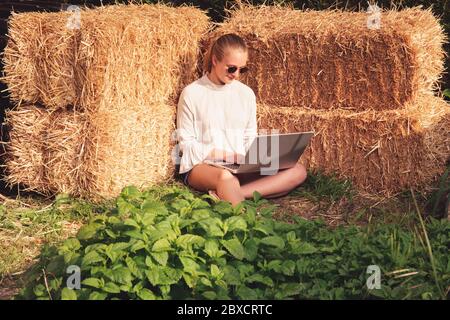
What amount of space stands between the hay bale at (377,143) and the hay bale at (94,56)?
3.18 ft

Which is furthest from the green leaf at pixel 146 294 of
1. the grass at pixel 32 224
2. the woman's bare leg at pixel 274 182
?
the woman's bare leg at pixel 274 182

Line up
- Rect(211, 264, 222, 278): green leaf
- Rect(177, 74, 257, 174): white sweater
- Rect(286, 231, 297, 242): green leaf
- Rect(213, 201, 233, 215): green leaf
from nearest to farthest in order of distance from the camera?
Rect(211, 264, 222, 278): green leaf
Rect(286, 231, 297, 242): green leaf
Rect(213, 201, 233, 215): green leaf
Rect(177, 74, 257, 174): white sweater

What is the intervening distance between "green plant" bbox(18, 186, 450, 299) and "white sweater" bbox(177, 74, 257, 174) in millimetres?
1504

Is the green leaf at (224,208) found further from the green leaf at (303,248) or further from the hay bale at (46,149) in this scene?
the hay bale at (46,149)

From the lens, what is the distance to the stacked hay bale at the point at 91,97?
17.7 ft

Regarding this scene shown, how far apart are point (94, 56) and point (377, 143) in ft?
7.27

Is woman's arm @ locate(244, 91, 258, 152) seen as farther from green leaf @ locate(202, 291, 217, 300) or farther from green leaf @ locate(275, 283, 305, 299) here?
green leaf @ locate(202, 291, 217, 300)

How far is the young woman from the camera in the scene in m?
5.58

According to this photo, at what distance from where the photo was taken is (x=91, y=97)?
5.38 m

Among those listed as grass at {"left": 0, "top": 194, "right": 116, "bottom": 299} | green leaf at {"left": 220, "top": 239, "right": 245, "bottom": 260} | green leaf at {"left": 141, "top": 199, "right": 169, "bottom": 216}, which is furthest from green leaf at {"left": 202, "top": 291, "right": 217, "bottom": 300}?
grass at {"left": 0, "top": 194, "right": 116, "bottom": 299}

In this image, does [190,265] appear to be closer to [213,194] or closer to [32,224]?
[213,194]

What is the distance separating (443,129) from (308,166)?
111cm

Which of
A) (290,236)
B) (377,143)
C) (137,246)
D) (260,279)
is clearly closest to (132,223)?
(137,246)

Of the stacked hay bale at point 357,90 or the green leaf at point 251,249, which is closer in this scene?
the green leaf at point 251,249
